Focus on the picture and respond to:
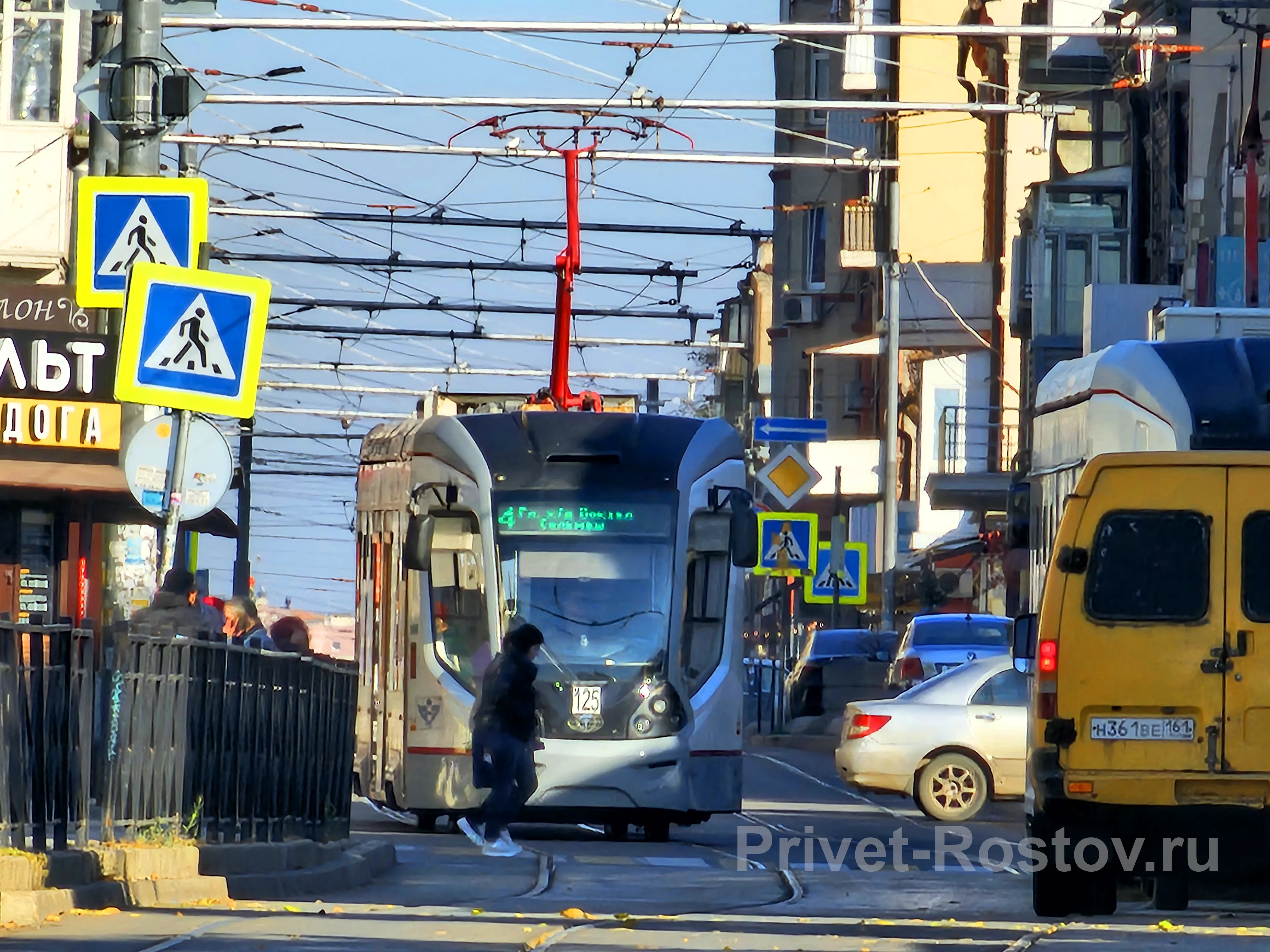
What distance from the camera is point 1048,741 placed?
11945mm

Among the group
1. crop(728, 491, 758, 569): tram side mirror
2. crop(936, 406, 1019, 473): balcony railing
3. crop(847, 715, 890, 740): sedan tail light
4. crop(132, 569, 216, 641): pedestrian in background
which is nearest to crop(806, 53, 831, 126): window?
crop(936, 406, 1019, 473): balcony railing

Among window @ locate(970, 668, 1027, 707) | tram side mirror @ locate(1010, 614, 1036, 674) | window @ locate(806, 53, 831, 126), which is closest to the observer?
tram side mirror @ locate(1010, 614, 1036, 674)

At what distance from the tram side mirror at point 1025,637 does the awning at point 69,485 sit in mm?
16939

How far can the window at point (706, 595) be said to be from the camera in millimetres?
20438

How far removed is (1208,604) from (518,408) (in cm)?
1131

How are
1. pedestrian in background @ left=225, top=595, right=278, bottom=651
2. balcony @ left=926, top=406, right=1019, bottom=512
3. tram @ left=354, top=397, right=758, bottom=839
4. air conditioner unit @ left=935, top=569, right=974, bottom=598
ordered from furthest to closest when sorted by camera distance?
air conditioner unit @ left=935, top=569, right=974, bottom=598, balcony @ left=926, top=406, right=1019, bottom=512, pedestrian in background @ left=225, top=595, right=278, bottom=651, tram @ left=354, top=397, right=758, bottom=839

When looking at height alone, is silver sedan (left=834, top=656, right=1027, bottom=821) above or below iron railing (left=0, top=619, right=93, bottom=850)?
below

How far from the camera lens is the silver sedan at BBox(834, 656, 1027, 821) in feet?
76.1

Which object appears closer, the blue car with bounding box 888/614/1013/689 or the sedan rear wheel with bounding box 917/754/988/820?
the sedan rear wheel with bounding box 917/754/988/820

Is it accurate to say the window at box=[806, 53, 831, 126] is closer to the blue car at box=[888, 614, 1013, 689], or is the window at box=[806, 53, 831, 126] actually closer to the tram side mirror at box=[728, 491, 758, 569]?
the blue car at box=[888, 614, 1013, 689]

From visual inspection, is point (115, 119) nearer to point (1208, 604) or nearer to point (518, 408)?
point (1208, 604)

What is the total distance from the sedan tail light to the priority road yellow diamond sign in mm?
12133

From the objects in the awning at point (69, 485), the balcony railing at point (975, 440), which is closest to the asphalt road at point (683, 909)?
the awning at point (69, 485)

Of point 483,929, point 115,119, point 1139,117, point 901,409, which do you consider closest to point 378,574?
point 115,119
